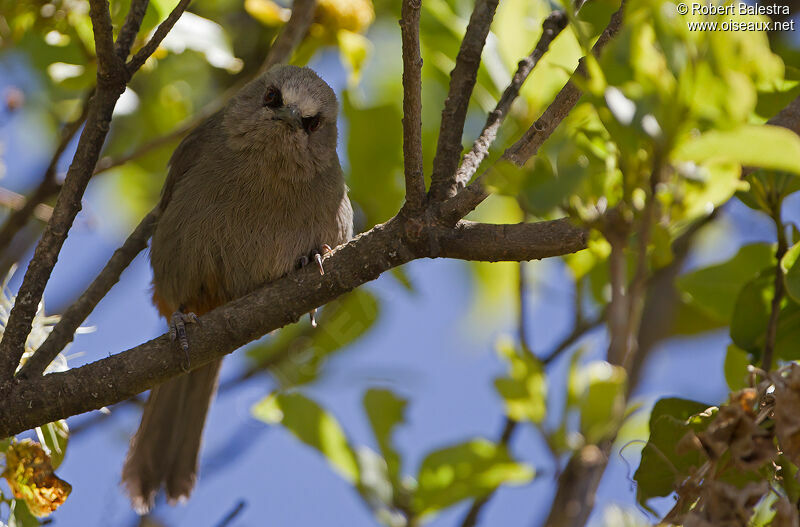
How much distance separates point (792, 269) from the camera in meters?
2.69

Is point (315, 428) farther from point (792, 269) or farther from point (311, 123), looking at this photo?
point (792, 269)

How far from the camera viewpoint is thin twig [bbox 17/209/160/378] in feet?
9.57

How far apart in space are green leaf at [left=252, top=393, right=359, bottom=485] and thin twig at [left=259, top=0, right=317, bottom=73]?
1.58 metres

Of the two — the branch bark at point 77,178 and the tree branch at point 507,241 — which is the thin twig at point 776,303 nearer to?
the tree branch at point 507,241

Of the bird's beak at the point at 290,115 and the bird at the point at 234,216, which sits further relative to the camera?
the bird's beak at the point at 290,115

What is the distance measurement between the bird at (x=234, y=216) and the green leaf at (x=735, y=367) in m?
1.91

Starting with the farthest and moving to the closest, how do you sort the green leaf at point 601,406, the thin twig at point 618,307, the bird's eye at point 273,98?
the bird's eye at point 273,98
the green leaf at point 601,406
the thin twig at point 618,307

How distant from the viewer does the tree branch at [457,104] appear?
2830mm

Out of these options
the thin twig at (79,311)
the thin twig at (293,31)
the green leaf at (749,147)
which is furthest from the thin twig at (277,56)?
the green leaf at (749,147)

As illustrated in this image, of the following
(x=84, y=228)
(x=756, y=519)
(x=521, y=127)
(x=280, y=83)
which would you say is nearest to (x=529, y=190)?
(x=756, y=519)

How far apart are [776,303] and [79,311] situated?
2344 mm

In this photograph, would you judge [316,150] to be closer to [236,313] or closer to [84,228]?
[84,228]

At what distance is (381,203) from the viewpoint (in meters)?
4.56

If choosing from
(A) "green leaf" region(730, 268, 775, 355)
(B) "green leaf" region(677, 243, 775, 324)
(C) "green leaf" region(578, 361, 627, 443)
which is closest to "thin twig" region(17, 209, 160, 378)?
(C) "green leaf" region(578, 361, 627, 443)
